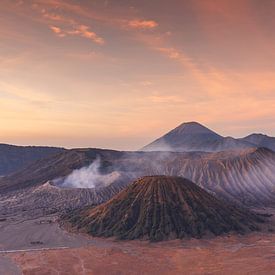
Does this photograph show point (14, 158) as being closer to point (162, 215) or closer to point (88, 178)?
point (88, 178)

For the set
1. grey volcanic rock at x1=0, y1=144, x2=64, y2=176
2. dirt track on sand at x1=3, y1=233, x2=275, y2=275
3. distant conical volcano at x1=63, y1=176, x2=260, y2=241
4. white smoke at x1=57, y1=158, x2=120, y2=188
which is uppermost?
grey volcanic rock at x1=0, y1=144, x2=64, y2=176

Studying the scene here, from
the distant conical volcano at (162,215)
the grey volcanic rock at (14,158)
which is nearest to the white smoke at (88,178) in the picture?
the distant conical volcano at (162,215)

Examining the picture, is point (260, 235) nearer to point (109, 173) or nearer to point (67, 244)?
point (67, 244)

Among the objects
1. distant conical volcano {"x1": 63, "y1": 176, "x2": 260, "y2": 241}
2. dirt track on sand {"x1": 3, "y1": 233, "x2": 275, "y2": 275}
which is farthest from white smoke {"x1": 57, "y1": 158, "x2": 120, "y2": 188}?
dirt track on sand {"x1": 3, "y1": 233, "x2": 275, "y2": 275}

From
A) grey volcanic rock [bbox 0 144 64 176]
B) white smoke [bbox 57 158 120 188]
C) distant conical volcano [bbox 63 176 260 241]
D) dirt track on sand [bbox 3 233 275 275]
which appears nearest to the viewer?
dirt track on sand [bbox 3 233 275 275]

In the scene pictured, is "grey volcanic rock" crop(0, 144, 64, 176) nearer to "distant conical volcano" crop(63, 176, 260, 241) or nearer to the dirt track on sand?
"distant conical volcano" crop(63, 176, 260, 241)

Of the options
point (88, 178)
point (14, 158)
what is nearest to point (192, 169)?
point (88, 178)

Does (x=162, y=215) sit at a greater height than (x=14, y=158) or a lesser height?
lesser
